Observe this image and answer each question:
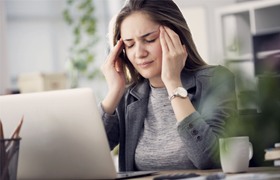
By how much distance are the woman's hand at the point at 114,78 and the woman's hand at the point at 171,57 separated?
21cm

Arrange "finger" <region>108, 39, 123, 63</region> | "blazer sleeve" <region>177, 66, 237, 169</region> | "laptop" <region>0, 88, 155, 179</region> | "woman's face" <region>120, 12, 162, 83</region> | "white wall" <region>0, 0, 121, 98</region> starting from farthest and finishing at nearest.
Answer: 1. "white wall" <region>0, 0, 121, 98</region>
2. "finger" <region>108, 39, 123, 63</region>
3. "woman's face" <region>120, 12, 162, 83</region>
4. "blazer sleeve" <region>177, 66, 237, 169</region>
5. "laptop" <region>0, 88, 155, 179</region>

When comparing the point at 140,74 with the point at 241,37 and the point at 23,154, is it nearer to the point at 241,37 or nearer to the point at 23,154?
the point at 23,154

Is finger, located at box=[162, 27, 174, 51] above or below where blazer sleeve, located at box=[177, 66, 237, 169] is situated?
above

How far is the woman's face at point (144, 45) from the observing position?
1.97m

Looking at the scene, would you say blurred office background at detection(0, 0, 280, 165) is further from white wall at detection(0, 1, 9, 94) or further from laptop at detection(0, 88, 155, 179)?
laptop at detection(0, 88, 155, 179)

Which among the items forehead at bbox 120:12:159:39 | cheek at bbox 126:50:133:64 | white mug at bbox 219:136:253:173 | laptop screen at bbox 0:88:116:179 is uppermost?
forehead at bbox 120:12:159:39

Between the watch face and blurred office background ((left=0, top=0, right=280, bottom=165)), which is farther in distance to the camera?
blurred office background ((left=0, top=0, right=280, bottom=165))

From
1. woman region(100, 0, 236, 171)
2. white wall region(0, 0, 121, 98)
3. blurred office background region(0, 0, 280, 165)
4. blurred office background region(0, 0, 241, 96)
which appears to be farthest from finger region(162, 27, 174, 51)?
white wall region(0, 0, 121, 98)

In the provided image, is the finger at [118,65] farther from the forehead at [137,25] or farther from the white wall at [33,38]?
the white wall at [33,38]

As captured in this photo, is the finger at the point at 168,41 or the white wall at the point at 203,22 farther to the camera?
the white wall at the point at 203,22

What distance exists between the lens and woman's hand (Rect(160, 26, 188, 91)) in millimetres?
1866

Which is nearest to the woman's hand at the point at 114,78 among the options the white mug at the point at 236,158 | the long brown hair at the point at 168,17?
the long brown hair at the point at 168,17

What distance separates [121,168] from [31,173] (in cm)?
51

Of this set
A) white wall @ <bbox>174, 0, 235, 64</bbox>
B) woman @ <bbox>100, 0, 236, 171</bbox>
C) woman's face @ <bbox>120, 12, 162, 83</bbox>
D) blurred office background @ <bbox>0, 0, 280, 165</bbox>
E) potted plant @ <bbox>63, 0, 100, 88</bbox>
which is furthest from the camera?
potted plant @ <bbox>63, 0, 100, 88</bbox>
